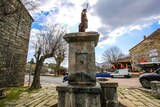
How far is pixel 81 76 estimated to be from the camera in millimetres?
3662

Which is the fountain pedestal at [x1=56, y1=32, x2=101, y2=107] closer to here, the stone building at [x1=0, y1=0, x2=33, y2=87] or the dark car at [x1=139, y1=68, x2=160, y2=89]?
the stone building at [x1=0, y1=0, x2=33, y2=87]

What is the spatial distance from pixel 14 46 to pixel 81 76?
8.82 metres

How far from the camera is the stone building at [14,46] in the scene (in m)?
9.51

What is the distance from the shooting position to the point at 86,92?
3305mm

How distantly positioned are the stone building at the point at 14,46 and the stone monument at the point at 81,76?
21.9 feet

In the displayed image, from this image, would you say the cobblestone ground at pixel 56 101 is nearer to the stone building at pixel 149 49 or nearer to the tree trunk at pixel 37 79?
the tree trunk at pixel 37 79

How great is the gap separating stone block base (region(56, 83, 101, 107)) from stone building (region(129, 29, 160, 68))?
25566 mm

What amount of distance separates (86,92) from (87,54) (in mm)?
1063

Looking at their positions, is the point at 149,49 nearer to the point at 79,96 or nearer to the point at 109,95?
the point at 109,95

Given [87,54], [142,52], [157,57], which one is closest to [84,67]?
[87,54]

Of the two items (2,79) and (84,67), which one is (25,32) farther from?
(84,67)

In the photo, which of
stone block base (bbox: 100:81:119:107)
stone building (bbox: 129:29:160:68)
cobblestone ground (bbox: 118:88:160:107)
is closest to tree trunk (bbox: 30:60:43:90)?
cobblestone ground (bbox: 118:88:160:107)

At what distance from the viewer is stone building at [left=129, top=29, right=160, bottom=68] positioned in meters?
25.7

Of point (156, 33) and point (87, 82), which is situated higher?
point (156, 33)
